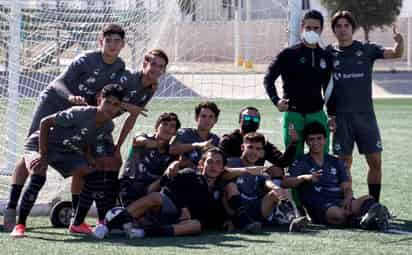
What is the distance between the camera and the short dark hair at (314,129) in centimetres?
850

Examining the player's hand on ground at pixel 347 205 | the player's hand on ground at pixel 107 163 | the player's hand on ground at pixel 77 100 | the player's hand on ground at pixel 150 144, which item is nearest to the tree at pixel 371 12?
the player's hand on ground at pixel 347 205

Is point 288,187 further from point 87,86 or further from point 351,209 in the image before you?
point 87,86

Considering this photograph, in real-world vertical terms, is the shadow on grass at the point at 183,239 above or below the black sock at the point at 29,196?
below

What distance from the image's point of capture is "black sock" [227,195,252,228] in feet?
26.3

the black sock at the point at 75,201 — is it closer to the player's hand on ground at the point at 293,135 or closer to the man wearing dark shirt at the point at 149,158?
the man wearing dark shirt at the point at 149,158

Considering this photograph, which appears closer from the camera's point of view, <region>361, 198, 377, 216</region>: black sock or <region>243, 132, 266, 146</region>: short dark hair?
Answer: <region>361, 198, 377, 216</region>: black sock

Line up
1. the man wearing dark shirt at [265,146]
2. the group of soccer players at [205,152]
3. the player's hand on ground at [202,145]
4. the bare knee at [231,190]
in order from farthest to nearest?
the man wearing dark shirt at [265,146] < the player's hand on ground at [202,145] < the bare knee at [231,190] < the group of soccer players at [205,152]

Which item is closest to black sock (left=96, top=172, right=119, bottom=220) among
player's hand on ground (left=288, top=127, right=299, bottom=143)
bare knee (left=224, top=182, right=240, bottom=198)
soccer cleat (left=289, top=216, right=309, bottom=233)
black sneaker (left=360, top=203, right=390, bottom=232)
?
bare knee (left=224, top=182, right=240, bottom=198)

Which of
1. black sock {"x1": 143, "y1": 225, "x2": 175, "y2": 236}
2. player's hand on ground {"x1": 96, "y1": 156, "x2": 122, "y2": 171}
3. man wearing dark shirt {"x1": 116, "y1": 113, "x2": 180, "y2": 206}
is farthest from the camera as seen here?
man wearing dark shirt {"x1": 116, "y1": 113, "x2": 180, "y2": 206}

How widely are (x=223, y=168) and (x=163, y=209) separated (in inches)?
26.4

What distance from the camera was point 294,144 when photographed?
8.60 meters

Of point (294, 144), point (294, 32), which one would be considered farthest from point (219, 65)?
point (294, 144)

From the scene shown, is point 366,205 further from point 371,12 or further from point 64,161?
point 371,12

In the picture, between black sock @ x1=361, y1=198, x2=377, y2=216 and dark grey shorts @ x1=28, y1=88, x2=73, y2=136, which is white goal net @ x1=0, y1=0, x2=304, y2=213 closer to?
dark grey shorts @ x1=28, y1=88, x2=73, y2=136
